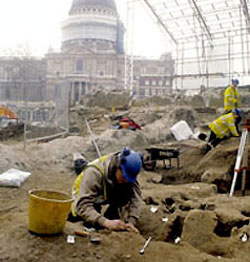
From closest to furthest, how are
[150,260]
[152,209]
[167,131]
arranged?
1. [150,260]
2. [152,209]
3. [167,131]

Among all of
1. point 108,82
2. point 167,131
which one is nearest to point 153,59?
point 108,82

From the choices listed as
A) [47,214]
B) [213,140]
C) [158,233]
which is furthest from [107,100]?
[47,214]

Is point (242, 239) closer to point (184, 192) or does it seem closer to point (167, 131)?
point (184, 192)

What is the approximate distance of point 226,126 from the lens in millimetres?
9789

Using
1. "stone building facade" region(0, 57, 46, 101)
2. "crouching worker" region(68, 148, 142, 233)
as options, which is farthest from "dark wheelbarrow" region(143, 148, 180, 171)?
"stone building facade" region(0, 57, 46, 101)

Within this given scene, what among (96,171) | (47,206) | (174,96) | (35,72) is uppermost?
(35,72)

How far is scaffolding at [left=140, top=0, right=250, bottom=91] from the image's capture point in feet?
87.0

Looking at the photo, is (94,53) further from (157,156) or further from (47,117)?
(157,156)

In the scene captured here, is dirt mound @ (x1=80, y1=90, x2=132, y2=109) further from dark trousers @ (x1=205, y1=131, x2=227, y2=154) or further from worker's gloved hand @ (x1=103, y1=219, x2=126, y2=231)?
worker's gloved hand @ (x1=103, y1=219, x2=126, y2=231)

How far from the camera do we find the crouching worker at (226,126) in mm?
9648

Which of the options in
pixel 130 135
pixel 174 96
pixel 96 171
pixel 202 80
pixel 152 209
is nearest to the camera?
pixel 96 171

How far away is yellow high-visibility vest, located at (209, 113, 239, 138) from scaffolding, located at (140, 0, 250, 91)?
666 inches

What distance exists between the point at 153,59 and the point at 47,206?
53569 mm

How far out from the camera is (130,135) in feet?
41.7
